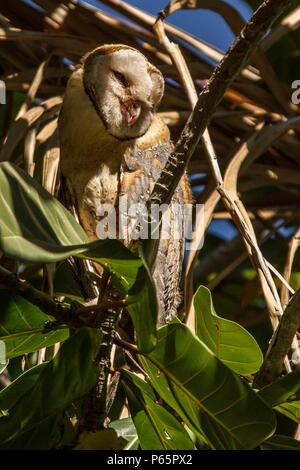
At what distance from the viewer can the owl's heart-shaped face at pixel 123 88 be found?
152 centimetres

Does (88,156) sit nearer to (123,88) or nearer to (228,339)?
(123,88)

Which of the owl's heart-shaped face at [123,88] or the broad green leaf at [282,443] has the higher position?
the owl's heart-shaped face at [123,88]

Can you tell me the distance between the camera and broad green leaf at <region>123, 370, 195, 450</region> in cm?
96

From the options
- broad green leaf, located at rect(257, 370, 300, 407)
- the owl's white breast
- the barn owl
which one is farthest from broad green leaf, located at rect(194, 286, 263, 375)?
the owl's white breast

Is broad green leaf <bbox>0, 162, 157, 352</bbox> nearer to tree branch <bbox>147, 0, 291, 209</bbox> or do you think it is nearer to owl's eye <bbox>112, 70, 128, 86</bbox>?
tree branch <bbox>147, 0, 291, 209</bbox>

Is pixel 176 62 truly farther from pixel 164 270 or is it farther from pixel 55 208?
pixel 55 208

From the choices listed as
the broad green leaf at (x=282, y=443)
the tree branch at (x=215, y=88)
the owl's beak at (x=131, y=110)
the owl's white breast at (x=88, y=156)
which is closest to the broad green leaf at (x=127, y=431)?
the broad green leaf at (x=282, y=443)

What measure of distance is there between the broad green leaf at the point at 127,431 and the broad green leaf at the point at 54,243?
0.89 ft

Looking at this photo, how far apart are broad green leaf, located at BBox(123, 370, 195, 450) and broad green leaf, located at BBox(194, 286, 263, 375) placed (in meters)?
0.13

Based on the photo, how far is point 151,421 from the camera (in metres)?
0.98

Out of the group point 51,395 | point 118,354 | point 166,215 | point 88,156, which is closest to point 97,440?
point 51,395

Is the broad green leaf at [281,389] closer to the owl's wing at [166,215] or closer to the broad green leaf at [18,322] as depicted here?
the broad green leaf at [18,322]

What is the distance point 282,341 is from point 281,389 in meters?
0.07

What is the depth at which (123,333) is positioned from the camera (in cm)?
142
